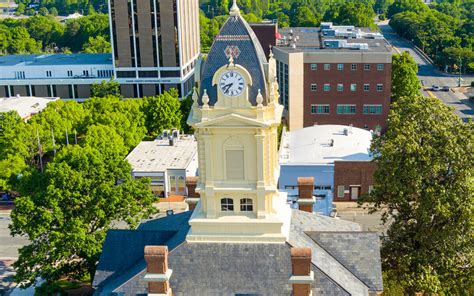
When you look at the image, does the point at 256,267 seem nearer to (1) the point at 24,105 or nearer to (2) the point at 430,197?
(2) the point at 430,197

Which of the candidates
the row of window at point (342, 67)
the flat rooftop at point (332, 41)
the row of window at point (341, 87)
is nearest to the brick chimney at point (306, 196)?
the row of window at point (342, 67)

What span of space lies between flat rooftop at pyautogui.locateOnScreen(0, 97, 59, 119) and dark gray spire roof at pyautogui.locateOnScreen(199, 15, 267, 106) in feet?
256

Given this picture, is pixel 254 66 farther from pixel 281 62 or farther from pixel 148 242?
pixel 281 62

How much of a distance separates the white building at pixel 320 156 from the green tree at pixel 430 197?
23.8 metres

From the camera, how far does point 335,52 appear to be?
4225 inches

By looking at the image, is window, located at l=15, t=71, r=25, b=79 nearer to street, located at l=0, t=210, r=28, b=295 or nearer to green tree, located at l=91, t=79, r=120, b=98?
green tree, located at l=91, t=79, r=120, b=98

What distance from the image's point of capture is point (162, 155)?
297 feet

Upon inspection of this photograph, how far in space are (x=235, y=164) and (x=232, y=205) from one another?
111 inches

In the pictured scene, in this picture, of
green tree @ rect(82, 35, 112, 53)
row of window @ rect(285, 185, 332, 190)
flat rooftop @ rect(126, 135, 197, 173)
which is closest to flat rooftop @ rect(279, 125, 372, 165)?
row of window @ rect(285, 185, 332, 190)

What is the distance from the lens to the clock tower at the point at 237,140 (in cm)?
3769

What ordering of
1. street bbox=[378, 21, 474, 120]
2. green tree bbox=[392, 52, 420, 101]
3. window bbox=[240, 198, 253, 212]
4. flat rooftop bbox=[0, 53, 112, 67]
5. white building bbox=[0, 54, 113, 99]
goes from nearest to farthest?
1. window bbox=[240, 198, 253, 212]
2. green tree bbox=[392, 52, 420, 101]
3. white building bbox=[0, 54, 113, 99]
4. street bbox=[378, 21, 474, 120]
5. flat rooftop bbox=[0, 53, 112, 67]

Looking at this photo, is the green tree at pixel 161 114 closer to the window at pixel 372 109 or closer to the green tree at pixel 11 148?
the green tree at pixel 11 148

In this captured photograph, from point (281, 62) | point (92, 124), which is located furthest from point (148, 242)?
point (281, 62)

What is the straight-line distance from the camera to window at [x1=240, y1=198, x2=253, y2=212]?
3966 cm
